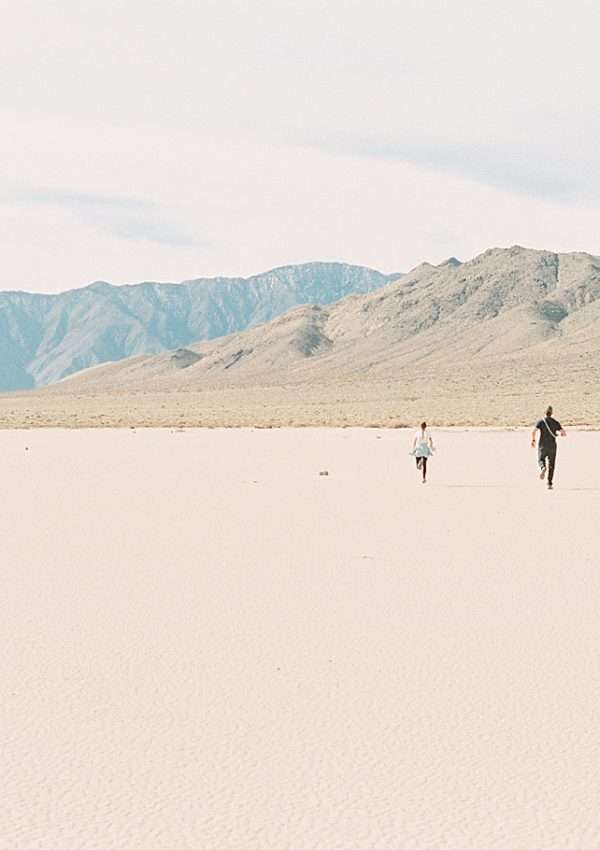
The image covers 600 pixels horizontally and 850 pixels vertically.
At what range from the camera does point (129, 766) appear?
5.28 meters

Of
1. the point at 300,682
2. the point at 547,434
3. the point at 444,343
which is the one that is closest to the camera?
A: the point at 300,682

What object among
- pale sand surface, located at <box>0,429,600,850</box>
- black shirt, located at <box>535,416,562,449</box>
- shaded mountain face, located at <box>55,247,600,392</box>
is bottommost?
pale sand surface, located at <box>0,429,600,850</box>

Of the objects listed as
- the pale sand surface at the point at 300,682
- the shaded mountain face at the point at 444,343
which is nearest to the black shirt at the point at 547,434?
the pale sand surface at the point at 300,682

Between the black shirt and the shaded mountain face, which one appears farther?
the shaded mountain face

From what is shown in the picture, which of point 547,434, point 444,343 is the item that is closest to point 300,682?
point 547,434

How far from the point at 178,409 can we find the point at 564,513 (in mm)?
73061

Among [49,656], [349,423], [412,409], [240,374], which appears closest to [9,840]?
[49,656]

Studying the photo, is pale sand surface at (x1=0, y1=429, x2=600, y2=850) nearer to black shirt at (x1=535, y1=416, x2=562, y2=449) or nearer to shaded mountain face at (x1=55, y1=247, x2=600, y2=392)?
black shirt at (x1=535, y1=416, x2=562, y2=449)

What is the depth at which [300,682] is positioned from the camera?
6.84 m

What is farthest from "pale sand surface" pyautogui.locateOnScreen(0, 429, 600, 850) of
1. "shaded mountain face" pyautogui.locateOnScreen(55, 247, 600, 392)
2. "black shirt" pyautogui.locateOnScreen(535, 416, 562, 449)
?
"shaded mountain face" pyautogui.locateOnScreen(55, 247, 600, 392)

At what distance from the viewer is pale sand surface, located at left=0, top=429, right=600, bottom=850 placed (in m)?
4.68

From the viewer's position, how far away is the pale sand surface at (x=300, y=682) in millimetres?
4680

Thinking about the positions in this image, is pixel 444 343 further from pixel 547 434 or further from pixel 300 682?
pixel 300 682

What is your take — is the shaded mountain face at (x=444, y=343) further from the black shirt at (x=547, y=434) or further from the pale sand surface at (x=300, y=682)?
the pale sand surface at (x=300, y=682)
